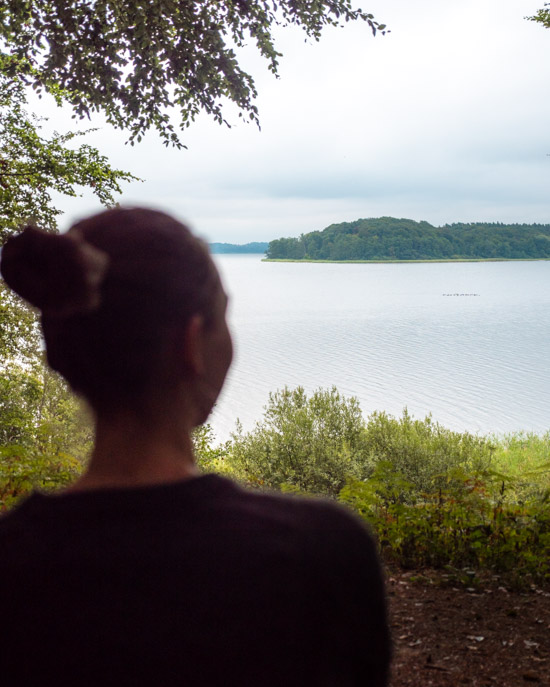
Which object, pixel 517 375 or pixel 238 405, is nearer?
pixel 238 405

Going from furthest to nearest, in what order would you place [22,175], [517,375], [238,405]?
[517,375]
[238,405]
[22,175]

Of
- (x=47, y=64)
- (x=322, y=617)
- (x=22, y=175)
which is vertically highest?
(x=47, y=64)

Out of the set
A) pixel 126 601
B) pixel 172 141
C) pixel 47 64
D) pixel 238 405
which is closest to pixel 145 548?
pixel 126 601

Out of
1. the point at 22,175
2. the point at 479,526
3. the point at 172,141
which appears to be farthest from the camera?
the point at 22,175

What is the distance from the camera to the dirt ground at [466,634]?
4.24 m

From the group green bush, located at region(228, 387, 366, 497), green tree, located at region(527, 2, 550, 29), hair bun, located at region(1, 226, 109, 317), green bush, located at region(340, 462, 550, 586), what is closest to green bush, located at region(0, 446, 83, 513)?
green bush, located at region(340, 462, 550, 586)

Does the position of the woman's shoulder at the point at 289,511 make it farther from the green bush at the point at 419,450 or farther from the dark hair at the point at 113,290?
the green bush at the point at 419,450

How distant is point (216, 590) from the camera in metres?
0.87

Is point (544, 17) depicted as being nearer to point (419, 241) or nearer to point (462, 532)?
point (462, 532)

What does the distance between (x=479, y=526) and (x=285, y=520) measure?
5916 millimetres

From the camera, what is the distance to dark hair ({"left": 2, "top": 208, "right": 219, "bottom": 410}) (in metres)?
0.97

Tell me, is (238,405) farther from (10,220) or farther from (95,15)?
(95,15)

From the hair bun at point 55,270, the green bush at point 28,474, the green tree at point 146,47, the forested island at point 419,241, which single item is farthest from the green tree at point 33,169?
the forested island at point 419,241

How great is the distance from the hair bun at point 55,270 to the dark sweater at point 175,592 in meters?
0.30
